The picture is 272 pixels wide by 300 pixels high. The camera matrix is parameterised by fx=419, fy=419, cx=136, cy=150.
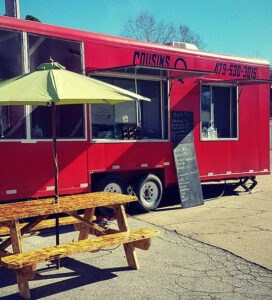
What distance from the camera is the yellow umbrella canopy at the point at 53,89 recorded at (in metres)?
4.27

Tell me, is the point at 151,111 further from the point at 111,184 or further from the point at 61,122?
the point at 61,122

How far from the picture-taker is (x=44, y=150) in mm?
6672

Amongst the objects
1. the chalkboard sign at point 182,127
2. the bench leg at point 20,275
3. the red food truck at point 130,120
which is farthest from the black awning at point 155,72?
the bench leg at point 20,275

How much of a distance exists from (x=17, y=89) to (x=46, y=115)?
2.71 meters

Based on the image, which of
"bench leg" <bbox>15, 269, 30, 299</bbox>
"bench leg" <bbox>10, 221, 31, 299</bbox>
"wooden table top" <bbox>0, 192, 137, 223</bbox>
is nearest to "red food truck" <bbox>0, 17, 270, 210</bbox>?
"wooden table top" <bbox>0, 192, 137, 223</bbox>

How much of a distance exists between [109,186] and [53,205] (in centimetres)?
302

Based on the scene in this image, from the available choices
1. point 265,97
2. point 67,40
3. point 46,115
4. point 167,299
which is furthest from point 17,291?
point 265,97

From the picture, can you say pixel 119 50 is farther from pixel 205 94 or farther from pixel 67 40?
pixel 205 94

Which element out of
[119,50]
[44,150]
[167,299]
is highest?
[119,50]

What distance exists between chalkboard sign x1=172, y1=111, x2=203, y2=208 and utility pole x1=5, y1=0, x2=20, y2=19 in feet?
12.6

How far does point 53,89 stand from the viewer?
4398 millimetres

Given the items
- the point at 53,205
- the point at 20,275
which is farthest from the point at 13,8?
the point at 20,275

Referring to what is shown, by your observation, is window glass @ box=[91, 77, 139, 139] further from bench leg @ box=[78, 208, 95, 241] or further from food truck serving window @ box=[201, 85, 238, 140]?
bench leg @ box=[78, 208, 95, 241]

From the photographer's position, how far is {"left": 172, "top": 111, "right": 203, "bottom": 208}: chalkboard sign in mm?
8680
